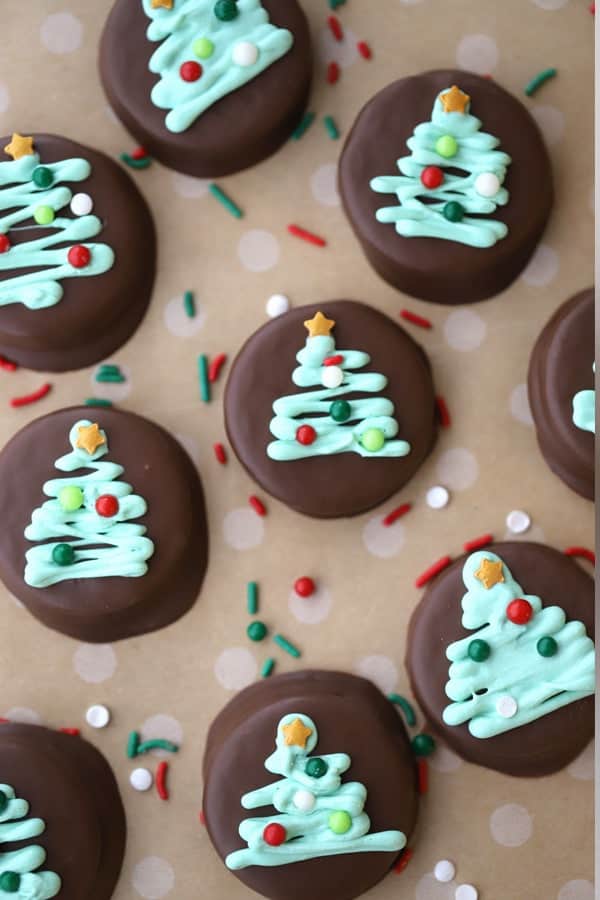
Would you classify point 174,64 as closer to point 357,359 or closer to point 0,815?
point 357,359

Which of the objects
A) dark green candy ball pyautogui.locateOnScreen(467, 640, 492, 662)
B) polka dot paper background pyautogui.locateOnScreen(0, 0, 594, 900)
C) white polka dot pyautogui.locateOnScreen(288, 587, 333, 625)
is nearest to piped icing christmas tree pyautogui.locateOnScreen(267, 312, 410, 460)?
polka dot paper background pyautogui.locateOnScreen(0, 0, 594, 900)

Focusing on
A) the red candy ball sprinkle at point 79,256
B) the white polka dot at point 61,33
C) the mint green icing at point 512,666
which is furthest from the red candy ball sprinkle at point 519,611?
the white polka dot at point 61,33

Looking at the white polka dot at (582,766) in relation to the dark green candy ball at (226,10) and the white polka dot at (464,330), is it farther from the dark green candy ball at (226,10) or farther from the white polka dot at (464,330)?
the dark green candy ball at (226,10)

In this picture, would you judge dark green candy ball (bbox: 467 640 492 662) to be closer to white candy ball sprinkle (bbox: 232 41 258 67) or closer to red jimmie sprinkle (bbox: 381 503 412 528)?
red jimmie sprinkle (bbox: 381 503 412 528)

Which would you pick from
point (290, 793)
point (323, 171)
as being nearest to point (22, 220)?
point (323, 171)

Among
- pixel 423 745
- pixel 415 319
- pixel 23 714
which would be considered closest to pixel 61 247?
pixel 415 319

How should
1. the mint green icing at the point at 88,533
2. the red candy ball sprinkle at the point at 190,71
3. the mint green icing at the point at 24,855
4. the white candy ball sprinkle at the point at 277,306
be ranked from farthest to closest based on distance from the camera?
1. the white candy ball sprinkle at the point at 277,306
2. the red candy ball sprinkle at the point at 190,71
3. the mint green icing at the point at 88,533
4. the mint green icing at the point at 24,855

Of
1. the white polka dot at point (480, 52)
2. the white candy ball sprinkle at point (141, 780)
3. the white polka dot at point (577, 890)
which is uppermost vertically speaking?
the white polka dot at point (480, 52)

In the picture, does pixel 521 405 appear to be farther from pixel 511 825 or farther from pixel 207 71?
pixel 207 71
